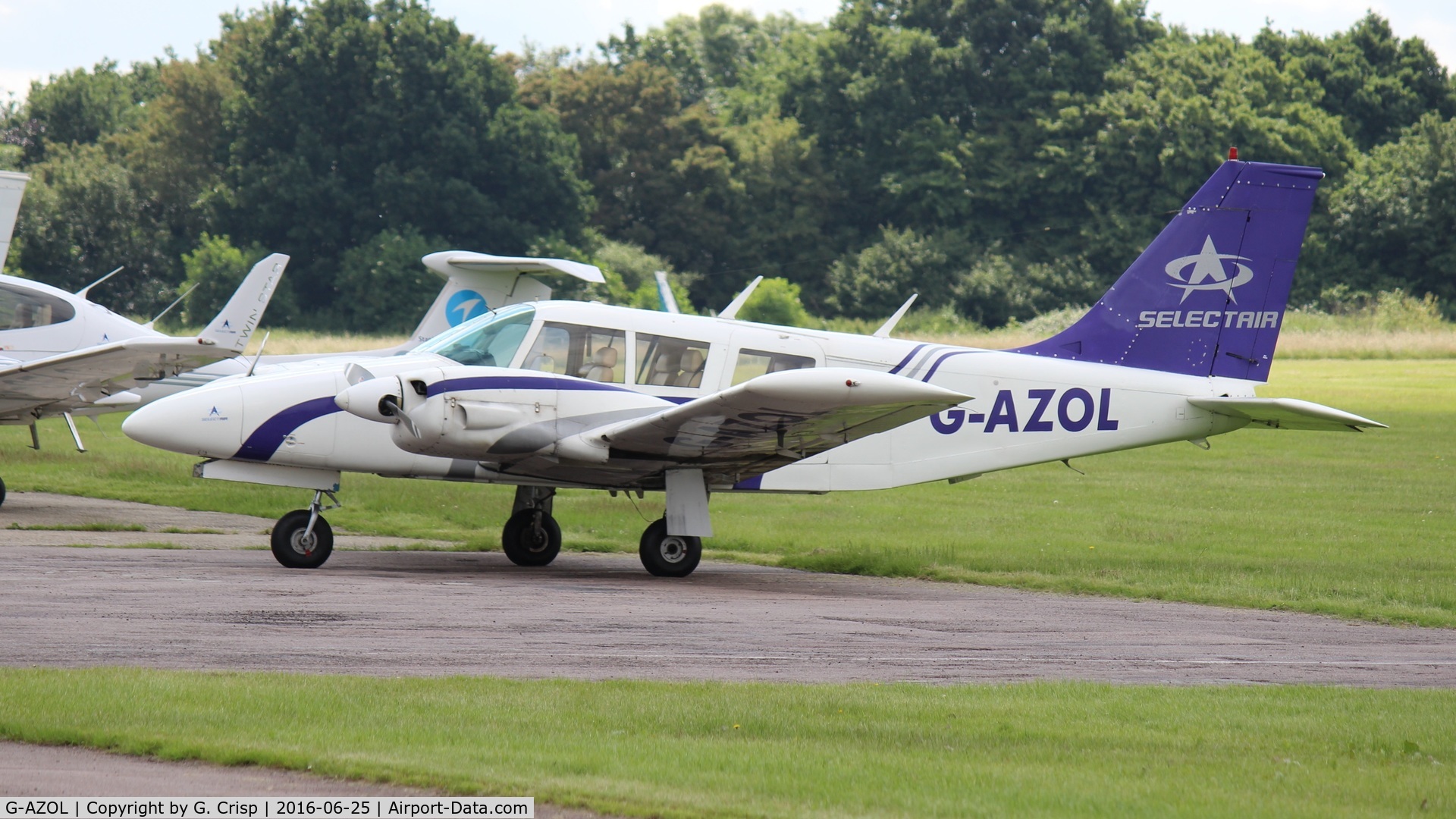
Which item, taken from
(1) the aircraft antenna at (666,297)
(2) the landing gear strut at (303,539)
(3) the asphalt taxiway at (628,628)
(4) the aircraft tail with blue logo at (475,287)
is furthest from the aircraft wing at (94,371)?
(1) the aircraft antenna at (666,297)

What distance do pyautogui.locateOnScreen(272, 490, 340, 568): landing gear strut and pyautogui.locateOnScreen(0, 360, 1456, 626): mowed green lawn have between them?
310cm

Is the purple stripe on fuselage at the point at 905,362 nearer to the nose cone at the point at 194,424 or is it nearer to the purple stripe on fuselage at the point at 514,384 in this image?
the purple stripe on fuselage at the point at 514,384

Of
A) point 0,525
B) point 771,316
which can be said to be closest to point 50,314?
point 0,525

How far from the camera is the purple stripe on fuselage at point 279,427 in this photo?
41.5 ft

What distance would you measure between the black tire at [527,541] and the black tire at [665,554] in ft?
4.09

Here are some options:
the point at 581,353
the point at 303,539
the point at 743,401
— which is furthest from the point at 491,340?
the point at 743,401

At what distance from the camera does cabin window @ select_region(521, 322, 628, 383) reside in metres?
13.1

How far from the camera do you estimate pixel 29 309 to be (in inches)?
738

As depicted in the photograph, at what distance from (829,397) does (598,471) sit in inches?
110

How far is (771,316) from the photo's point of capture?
56.8 meters

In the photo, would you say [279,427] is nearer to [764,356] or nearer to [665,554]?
[665,554]

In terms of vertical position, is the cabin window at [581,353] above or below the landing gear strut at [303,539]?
above

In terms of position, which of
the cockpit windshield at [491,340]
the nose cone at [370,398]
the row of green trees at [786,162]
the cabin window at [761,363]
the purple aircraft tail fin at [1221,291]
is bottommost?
the nose cone at [370,398]

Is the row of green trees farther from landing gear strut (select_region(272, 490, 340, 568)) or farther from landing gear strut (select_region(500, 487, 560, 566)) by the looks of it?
landing gear strut (select_region(272, 490, 340, 568))
